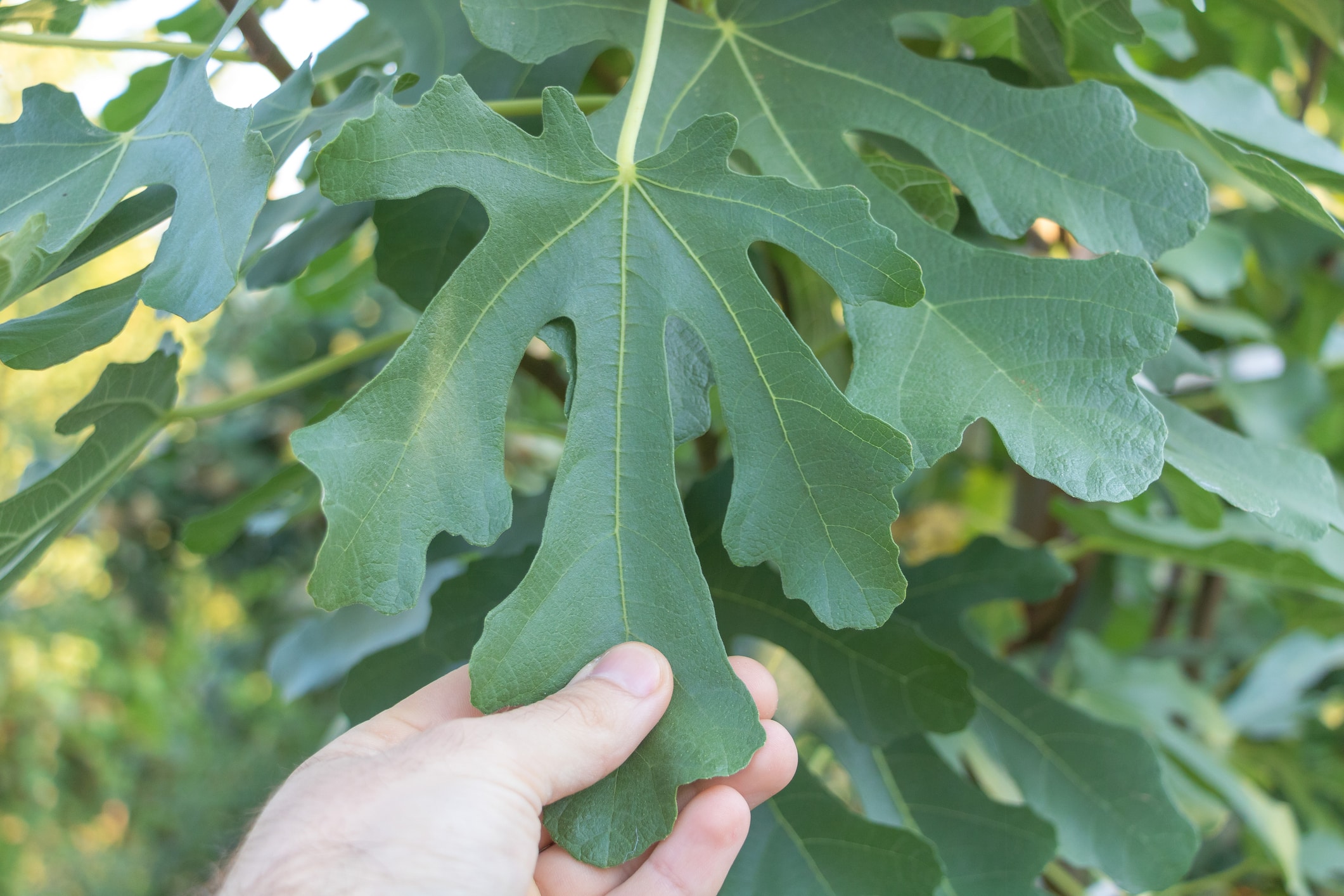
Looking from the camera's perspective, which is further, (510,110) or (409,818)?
(510,110)

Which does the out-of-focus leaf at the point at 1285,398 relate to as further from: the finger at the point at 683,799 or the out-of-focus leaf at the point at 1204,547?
the finger at the point at 683,799

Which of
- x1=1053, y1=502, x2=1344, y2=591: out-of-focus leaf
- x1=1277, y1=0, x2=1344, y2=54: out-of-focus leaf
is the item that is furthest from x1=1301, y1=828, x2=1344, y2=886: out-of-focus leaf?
x1=1277, y1=0, x2=1344, y2=54: out-of-focus leaf

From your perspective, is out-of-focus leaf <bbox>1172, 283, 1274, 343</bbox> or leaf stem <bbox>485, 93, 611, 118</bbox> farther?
out-of-focus leaf <bbox>1172, 283, 1274, 343</bbox>

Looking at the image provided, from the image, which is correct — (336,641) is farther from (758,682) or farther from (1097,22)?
(1097,22)

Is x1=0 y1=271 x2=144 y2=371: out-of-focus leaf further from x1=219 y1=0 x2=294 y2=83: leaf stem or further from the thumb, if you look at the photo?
the thumb

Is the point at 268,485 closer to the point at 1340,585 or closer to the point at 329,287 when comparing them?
the point at 329,287

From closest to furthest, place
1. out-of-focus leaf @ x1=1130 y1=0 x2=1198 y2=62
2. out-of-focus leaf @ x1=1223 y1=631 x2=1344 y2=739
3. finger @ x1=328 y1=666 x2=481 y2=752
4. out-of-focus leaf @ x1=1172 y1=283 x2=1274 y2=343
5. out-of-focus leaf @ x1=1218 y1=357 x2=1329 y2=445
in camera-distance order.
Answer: finger @ x1=328 y1=666 x2=481 y2=752, out-of-focus leaf @ x1=1130 y1=0 x2=1198 y2=62, out-of-focus leaf @ x1=1172 y1=283 x2=1274 y2=343, out-of-focus leaf @ x1=1218 y1=357 x2=1329 y2=445, out-of-focus leaf @ x1=1223 y1=631 x2=1344 y2=739

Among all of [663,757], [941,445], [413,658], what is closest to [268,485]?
[413,658]
